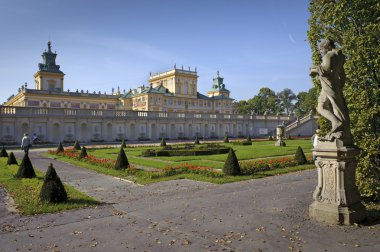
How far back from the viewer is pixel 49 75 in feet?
247

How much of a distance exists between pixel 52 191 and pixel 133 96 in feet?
240

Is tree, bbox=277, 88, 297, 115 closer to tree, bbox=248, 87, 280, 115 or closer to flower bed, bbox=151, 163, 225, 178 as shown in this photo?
tree, bbox=248, 87, 280, 115

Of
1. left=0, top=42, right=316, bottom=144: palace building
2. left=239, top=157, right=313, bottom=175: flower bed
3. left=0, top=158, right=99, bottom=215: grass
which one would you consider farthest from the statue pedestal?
left=0, top=42, right=316, bottom=144: palace building

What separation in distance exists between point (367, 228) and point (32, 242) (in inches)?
284

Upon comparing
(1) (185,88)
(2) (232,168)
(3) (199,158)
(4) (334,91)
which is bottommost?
(3) (199,158)

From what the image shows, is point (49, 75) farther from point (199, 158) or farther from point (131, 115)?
point (199, 158)

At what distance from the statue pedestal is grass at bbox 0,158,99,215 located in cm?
665

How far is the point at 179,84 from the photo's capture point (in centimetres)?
8488

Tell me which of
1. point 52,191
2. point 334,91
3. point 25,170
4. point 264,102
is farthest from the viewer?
point 264,102

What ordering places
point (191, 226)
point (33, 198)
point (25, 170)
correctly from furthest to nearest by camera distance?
point (25, 170) → point (33, 198) → point (191, 226)

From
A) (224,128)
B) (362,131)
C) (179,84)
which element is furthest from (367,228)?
(179,84)

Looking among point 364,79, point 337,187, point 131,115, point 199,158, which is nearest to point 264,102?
point 131,115

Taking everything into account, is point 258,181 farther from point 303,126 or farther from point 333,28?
point 303,126

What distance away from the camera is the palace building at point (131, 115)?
4153cm
